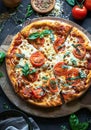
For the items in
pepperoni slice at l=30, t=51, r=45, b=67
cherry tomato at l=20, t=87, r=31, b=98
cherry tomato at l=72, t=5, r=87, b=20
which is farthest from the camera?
cherry tomato at l=72, t=5, r=87, b=20

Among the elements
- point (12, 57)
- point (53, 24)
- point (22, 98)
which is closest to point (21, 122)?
point (22, 98)

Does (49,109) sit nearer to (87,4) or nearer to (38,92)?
(38,92)

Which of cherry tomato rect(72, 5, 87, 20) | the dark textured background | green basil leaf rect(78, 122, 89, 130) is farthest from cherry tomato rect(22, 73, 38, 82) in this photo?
cherry tomato rect(72, 5, 87, 20)

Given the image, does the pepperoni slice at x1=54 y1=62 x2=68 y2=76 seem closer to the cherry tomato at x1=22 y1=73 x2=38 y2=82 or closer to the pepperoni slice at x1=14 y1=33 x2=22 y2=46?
the cherry tomato at x1=22 y1=73 x2=38 y2=82

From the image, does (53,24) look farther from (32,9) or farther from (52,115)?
(52,115)

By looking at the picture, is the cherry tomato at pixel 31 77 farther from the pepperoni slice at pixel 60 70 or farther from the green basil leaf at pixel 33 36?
the green basil leaf at pixel 33 36

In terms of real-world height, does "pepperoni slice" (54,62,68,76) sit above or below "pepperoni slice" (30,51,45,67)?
below
